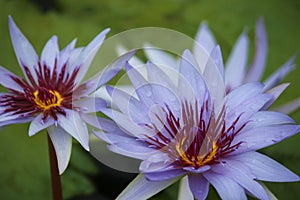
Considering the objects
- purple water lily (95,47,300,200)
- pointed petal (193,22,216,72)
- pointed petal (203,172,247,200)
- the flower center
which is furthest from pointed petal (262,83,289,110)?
the flower center

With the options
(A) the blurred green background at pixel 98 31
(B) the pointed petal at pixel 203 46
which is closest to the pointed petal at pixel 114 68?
(B) the pointed petal at pixel 203 46

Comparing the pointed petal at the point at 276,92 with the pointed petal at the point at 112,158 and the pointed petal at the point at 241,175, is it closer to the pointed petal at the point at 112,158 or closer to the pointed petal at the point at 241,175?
the pointed petal at the point at 241,175

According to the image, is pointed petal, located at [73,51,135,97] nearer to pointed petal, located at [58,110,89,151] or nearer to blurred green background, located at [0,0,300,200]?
pointed petal, located at [58,110,89,151]

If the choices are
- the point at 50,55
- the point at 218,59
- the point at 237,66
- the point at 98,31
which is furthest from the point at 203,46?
the point at 98,31

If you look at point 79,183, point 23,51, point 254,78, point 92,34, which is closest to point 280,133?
point 254,78

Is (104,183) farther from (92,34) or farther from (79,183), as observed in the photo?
(92,34)
